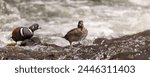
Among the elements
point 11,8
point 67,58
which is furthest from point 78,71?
point 11,8

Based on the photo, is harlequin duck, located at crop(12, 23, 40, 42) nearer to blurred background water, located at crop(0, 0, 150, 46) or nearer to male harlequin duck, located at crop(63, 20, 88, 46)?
blurred background water, located at crop(0, 0, 150, 46)

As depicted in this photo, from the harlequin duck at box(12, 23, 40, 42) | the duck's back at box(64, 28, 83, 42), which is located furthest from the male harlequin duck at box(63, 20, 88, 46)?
the harlequin duck at box(12, 23, 40, 42)

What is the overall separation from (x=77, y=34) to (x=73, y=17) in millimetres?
189

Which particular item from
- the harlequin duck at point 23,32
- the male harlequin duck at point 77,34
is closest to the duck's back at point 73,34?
the male harlequin duck at point 77,34

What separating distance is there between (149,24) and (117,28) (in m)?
0.29

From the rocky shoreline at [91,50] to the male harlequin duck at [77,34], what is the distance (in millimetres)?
73

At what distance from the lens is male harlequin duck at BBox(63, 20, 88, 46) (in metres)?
4.92

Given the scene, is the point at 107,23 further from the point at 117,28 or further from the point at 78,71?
the point at 78,71

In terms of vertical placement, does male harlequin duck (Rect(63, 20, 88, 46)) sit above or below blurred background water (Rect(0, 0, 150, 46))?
below

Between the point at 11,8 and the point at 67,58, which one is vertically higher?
the point at 11,8

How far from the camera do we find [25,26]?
4.99 m

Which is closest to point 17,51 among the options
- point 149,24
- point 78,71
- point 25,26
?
point 25,26

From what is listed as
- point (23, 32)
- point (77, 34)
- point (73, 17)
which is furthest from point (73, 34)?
point (23, 32)

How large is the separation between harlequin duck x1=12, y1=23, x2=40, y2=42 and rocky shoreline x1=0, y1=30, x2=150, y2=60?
0.05 metres
